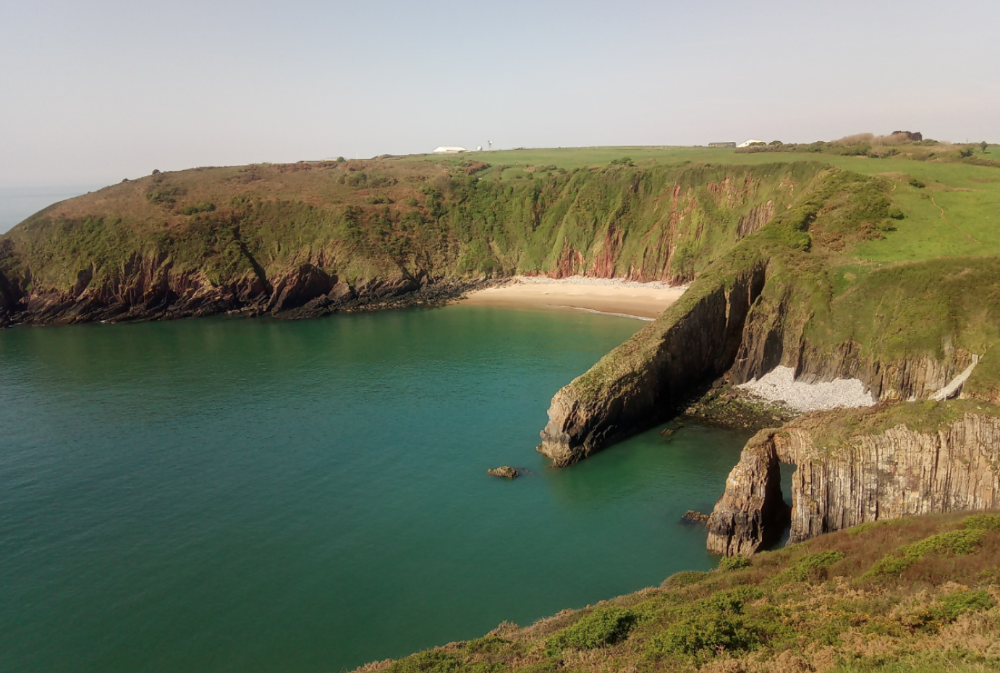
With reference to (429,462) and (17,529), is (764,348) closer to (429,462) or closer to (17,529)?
(429,462)

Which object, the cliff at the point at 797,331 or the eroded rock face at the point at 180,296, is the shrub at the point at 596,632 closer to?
the cliff at the point at 797,331

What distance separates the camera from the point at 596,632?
69.5 ft

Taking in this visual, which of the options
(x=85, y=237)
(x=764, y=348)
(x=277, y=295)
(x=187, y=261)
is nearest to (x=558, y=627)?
(x=764, y=348)

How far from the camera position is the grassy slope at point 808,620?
57.1 ft

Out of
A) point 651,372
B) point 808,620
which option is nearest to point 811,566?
point 808,620

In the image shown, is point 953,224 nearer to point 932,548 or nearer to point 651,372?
point 651,372

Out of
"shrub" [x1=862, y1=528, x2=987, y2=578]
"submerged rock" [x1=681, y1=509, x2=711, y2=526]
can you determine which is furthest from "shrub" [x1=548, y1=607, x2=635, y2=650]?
"submerged rock" [x1=681, y1=509, x2=711, y2=526]

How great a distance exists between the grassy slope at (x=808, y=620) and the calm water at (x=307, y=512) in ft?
16.8

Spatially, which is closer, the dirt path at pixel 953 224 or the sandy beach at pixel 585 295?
the dirt path at pixel 953 224

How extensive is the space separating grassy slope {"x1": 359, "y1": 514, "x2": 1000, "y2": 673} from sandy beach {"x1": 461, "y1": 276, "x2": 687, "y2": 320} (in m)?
58.2

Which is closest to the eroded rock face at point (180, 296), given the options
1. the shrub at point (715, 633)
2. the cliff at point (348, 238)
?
the cliff at point (348, 238)

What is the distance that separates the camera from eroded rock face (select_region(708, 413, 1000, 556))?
28.5 meters

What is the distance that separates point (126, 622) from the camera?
28.1 meters

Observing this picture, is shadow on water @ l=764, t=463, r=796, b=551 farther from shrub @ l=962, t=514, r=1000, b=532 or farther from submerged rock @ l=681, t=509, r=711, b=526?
shrub @ l=962, t=514, r=1000, b=532
